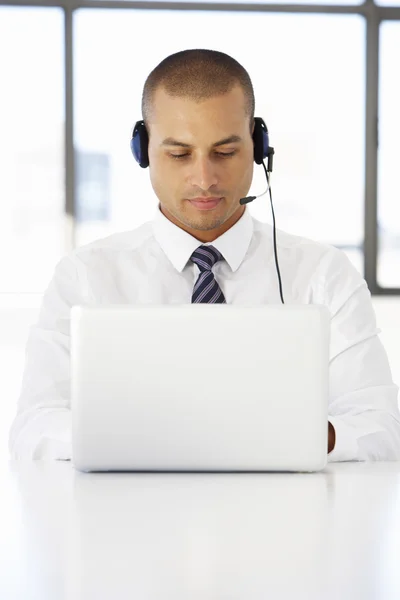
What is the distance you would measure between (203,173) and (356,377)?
500 millimetres

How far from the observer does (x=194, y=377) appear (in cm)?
104

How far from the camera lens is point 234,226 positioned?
1.91 m

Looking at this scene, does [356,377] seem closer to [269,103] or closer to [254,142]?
[254,142]

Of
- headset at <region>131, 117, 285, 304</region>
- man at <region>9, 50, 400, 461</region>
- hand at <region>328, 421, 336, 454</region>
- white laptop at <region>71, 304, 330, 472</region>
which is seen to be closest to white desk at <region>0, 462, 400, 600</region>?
white laptop at <region>71, 304, 330, 472</region>

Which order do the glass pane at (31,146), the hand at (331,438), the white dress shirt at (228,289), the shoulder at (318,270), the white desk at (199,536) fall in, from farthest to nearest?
the glass pane at (31,146)
the shoulder at (318,270)
the white dress shirt at (228,289)
the hand at (331,438)
the white desk at (199,536)

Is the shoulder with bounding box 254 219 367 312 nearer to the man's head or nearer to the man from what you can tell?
the man

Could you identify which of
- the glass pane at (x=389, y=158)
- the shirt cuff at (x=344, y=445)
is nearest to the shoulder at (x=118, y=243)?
the shirt cuff at (x=344, y=445)

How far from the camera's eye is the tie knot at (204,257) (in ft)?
6.02

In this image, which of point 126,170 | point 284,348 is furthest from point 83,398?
point 126,170

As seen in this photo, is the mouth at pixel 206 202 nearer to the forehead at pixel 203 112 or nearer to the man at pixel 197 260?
the man at pixel 197 260

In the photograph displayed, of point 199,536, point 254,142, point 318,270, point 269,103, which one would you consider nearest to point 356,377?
point 318,270

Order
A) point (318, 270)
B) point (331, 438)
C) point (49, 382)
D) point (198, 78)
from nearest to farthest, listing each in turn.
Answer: point (331, 438) → point (49, 382) → point (198, 78) → point (318, 270)

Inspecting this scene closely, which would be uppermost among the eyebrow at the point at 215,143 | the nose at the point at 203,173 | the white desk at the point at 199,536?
the eyebrow at the point at 215,143

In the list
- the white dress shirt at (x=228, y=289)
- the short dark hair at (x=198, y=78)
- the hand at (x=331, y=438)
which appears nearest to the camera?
the hand at (x=331, y=438)
